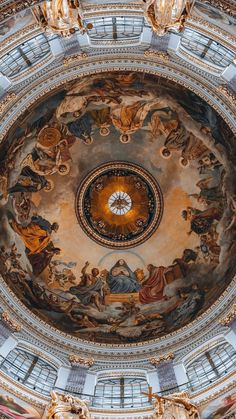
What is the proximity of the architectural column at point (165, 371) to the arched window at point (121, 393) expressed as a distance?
→ 667 mm

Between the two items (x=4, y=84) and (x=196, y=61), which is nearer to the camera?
(x=4, y=84)

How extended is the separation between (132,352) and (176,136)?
31.3 feet

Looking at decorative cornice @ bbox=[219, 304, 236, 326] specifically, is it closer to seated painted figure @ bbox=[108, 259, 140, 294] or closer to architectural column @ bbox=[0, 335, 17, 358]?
seated painted figure @ bbox=[108, 259, 140, 294]

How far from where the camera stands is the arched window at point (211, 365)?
63.9 ft

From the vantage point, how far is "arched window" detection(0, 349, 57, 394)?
20.0 m

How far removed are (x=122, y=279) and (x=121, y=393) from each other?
7.18m

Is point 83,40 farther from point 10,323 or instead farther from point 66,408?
point 66,408

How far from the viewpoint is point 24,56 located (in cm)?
1934

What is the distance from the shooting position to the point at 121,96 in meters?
23.9

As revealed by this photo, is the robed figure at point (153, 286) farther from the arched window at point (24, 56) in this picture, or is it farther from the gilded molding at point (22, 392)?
the arched window at point (24, 56)

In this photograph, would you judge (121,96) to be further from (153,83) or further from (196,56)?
(196,56)

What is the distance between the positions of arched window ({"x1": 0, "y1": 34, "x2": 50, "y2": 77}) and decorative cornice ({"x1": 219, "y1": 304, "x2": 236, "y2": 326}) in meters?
11.6

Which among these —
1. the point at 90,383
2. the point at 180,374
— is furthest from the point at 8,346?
the point at 180,374

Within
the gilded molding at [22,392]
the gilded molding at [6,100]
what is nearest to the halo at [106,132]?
the gilded molding at [6,100]
